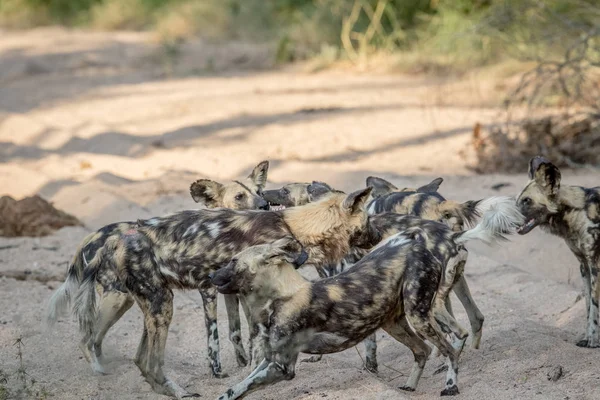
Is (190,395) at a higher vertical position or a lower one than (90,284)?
lower

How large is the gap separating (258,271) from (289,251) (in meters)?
0.18

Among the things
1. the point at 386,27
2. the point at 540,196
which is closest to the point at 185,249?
the point at 540,196

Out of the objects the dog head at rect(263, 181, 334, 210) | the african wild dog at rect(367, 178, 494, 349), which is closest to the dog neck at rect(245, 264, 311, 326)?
the african wild dog at rect(367, 178, 494, 349)

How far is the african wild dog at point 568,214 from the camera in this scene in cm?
574

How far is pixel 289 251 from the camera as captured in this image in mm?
4605

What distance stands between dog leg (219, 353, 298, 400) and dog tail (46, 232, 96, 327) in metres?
1.49

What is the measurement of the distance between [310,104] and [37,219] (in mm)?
6399

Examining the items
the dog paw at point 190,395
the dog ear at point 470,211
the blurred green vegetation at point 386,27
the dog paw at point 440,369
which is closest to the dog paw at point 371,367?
the dog paw at point 440,369

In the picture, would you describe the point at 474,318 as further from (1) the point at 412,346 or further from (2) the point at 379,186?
(2) the point at 379,186

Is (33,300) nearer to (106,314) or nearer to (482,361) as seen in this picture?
(106,314)

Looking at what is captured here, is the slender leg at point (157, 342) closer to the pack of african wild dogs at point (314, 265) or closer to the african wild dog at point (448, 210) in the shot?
A: the pack of african wild dogs at point (314, 265)

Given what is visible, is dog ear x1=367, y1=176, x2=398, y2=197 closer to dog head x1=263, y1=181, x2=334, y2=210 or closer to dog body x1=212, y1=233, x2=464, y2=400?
dog head x1=263, y1=181, x2=334, y2=210

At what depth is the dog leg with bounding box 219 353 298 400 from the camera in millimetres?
4457

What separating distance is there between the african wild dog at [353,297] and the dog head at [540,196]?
0.89 m
